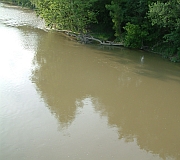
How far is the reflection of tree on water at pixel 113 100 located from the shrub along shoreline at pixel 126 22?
445 cm

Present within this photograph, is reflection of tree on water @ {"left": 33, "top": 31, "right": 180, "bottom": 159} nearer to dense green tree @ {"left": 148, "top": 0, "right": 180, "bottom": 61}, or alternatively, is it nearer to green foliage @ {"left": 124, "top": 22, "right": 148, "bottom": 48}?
green foliage @ {"left": 124, "top": 22, "right": 148, "bottom": 48}

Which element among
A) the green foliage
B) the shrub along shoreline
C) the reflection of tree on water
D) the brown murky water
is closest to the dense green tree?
the shrub along shoreline

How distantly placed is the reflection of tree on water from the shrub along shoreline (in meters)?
4.45

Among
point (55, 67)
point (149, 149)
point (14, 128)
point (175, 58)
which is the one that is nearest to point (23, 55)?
point (55, 67)

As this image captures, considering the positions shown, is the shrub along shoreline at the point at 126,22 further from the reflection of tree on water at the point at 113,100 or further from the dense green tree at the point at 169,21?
the reflection of tree on water at the point at 113,100

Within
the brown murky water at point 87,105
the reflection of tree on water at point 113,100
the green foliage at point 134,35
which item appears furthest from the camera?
the green foliage at point 134,35

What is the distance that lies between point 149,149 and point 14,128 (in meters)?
5.01

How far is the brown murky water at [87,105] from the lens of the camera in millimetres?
9117

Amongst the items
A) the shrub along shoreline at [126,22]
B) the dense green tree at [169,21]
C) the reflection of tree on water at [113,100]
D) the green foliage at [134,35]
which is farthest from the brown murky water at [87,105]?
the shrub along shoreline at [126,22]

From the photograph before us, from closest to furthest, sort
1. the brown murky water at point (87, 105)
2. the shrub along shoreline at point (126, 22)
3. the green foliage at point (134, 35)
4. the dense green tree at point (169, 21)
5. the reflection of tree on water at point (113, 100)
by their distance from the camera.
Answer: the brown murky water at point (87, 105)
the reflection of tree on water at point (113, 100)
the dense green tree at point (169, 21)
the shrub along shoreline at point (126, 22)
the green foliage at point (134, 35)

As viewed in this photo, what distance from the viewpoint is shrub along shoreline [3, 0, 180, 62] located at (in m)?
17.3

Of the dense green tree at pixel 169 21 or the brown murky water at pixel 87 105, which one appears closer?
the brown murky water at pixel 87 105

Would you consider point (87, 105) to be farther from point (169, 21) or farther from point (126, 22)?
point (126, 22)

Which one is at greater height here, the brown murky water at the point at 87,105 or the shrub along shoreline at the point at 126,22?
the shrub along shoreline at the point at 126,22
